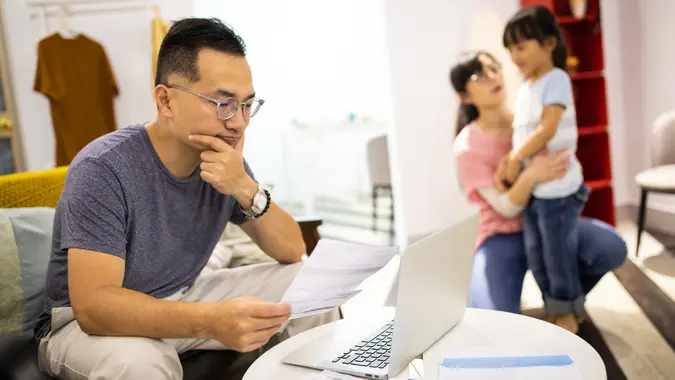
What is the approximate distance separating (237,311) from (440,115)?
3.36 meters

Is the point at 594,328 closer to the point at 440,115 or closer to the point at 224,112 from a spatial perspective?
the point at 224,112

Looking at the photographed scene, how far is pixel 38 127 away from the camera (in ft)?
14.1

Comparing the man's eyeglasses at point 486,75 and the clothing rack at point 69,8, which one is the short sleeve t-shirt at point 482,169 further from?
the clothing rack at point 69,8

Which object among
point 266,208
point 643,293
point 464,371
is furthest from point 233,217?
point 643,293

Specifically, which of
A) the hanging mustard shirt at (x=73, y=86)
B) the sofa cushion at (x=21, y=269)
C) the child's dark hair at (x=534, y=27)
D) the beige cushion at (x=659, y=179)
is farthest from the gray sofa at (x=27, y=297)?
the hanging mustard shirt at (x=73, y=86)

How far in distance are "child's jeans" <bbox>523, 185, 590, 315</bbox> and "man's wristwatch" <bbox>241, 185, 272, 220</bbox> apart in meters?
1.13

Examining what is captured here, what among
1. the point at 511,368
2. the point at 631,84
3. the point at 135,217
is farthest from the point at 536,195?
the point at 631,84

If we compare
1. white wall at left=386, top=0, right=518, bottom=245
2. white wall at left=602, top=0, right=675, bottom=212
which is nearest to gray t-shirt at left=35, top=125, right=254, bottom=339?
white wall at left=386, top=0, right=518, bottom=245

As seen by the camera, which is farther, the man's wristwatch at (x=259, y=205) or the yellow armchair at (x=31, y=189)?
the yellow armchair at (x=31, y=189)

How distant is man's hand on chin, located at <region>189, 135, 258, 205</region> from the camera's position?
141 centimetres

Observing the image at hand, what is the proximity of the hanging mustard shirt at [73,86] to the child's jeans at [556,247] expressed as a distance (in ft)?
9.99

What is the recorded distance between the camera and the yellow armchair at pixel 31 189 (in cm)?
171

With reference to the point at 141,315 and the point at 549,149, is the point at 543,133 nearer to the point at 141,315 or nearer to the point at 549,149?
the point at 549,149

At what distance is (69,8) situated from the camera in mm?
4191
